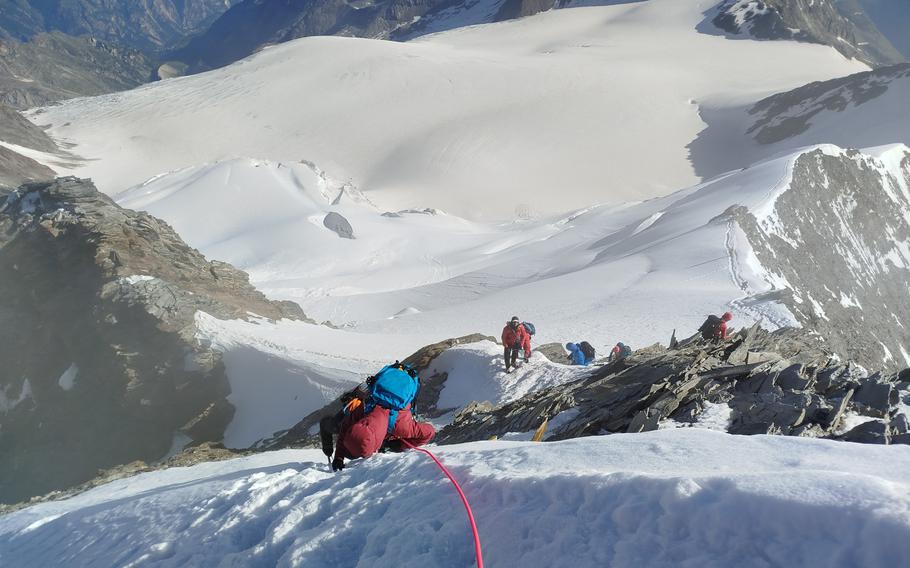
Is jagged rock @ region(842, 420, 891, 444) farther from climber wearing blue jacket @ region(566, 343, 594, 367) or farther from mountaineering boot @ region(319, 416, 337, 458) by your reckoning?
climber wearing blue jacket @ region(566, 343, 594, 367)

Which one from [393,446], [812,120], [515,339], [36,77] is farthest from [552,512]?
[36,77]

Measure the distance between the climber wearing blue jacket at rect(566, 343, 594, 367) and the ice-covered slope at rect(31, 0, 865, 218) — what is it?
3739 cm

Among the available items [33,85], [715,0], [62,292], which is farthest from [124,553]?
[33,85]

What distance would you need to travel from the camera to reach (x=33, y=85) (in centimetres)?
13175

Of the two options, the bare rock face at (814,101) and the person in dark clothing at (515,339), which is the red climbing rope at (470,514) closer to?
the person in dark clothing at (515,339)

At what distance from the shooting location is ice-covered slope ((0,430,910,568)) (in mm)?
2576

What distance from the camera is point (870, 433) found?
17.6ft

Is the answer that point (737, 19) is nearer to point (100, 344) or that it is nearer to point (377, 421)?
point (100, 344)

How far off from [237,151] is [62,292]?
45167 mm

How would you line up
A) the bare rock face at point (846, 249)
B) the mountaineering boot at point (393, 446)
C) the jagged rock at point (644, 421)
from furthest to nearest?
the bare rock face at point (846, 249)
the jagged rock at point (644, 421)
the mountaineering boot at point (393, 446)

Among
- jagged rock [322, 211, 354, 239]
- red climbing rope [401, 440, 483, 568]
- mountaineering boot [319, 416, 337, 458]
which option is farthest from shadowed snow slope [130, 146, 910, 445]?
red climbing rope [401, 440, 483, 568]

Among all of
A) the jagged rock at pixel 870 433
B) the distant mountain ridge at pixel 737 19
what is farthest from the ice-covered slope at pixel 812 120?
the jagged rock at pixel 870 433

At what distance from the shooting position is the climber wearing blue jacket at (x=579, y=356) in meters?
12.6

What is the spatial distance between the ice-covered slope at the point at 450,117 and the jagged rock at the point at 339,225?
42.6 feet
